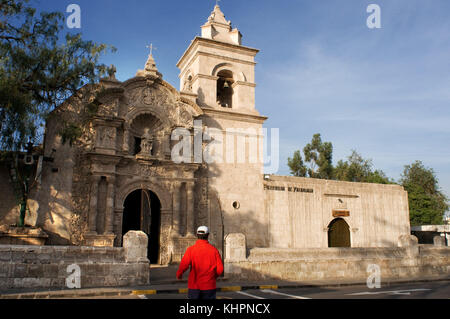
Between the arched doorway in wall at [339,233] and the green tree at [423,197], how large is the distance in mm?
19708

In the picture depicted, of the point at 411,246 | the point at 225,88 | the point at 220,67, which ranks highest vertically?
the point at 220,67

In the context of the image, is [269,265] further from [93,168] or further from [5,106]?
[5,106]

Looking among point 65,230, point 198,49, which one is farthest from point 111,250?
point 198,49

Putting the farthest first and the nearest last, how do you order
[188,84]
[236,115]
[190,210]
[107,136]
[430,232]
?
[430,232] < [188,84] < [236,115] < [190,210] < [107,136]

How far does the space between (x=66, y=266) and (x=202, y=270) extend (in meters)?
6.72

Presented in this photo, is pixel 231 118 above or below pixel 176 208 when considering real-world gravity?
above

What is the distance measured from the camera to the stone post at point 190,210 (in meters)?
18.0

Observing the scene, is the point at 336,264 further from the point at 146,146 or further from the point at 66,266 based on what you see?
the point at 146,146

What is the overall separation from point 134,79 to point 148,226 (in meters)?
7.09

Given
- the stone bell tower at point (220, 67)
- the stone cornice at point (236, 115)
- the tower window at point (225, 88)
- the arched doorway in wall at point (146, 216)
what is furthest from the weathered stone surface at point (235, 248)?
the tower window at point (225, 88)

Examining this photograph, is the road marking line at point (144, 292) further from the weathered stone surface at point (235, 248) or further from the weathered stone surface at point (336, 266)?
the weathered stone surface at point (235, 248)

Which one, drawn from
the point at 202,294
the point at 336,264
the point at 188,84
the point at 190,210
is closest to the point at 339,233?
the point at 336,264

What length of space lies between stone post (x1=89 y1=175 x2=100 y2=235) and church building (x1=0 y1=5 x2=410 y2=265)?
4 centimetres

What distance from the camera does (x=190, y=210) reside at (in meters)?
18.2
